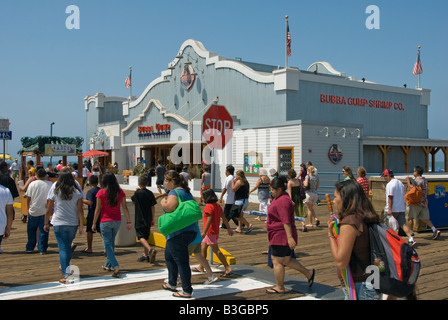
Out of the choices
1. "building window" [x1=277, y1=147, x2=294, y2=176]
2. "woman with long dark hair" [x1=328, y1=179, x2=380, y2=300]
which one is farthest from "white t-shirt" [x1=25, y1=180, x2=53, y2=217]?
"building window" [x1=277, y1=147, x2=294, y2=176]

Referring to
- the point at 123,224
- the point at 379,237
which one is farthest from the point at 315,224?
the point at 379,237

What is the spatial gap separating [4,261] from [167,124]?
67.5ft

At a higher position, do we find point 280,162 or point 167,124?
point 167,124

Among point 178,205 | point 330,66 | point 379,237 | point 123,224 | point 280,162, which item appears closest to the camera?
point 379,237

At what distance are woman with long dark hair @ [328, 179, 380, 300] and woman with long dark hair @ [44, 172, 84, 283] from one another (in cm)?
464

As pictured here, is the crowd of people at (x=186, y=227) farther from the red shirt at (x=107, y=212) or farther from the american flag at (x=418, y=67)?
the american flag at (x=418, y=67)

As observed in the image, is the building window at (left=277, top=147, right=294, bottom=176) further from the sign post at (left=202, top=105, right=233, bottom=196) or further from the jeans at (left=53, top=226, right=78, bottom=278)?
the jeans at (left=53, top=226, right=78, bottom=278)

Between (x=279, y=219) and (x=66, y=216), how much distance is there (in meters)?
3.40

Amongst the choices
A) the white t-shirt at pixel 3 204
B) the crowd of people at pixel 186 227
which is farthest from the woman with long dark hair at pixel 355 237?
the white t-shirt at pixel 3 204

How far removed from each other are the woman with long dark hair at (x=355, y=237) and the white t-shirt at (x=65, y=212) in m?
4.63

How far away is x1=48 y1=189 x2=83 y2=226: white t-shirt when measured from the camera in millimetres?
6887

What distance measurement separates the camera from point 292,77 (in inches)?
936

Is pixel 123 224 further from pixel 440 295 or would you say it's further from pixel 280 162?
pixel 280 162

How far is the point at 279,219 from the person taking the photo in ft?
20.2
